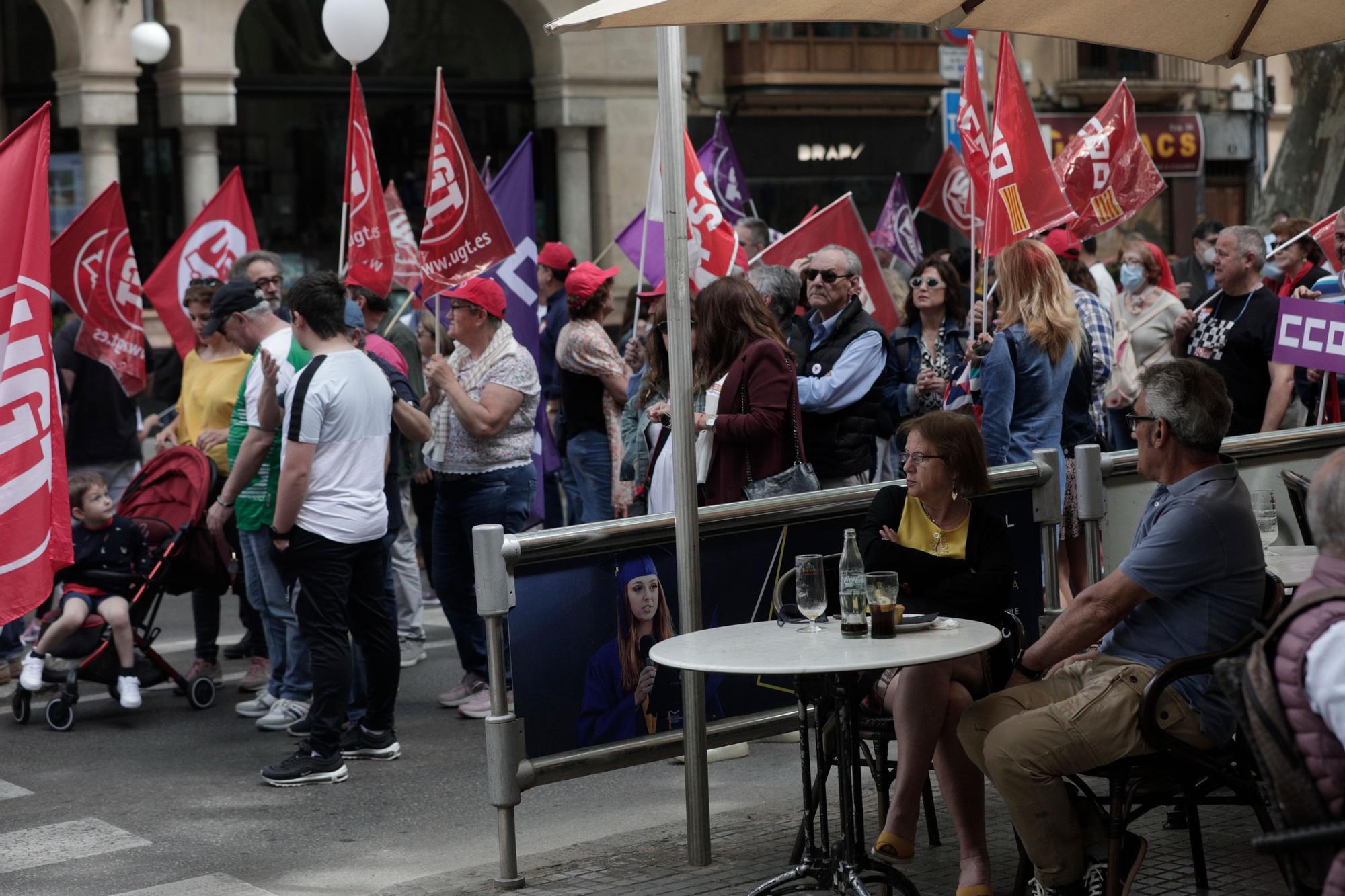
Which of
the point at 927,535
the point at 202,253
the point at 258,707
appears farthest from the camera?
the point at 202,253

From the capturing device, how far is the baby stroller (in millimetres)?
7902

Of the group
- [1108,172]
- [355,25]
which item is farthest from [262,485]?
[1108,172]

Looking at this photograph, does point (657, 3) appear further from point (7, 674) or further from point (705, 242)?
point (7, 674)

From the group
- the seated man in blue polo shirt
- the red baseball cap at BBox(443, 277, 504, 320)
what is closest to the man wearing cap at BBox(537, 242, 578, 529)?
the red baseball cap at BBox(443, 277, 504, 320)

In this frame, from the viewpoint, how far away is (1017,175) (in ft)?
29.1

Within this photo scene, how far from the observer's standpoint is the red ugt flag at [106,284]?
32.2ft

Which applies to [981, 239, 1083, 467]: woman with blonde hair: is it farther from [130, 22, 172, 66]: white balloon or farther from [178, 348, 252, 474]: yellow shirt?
[130, 22, 172, 66]: white balloon

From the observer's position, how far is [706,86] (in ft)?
91.9

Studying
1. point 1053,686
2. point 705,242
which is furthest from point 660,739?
point 705,242

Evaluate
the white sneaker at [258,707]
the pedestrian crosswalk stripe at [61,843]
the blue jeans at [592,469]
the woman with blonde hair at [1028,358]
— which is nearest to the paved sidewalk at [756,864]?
the pedestrian crosswalk stripe at [61,843]

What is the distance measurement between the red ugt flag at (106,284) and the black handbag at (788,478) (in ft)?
14.7

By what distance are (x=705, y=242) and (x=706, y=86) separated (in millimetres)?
19457

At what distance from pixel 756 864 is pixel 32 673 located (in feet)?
13.2

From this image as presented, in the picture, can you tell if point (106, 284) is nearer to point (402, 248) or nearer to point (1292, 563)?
point (402, 248)
